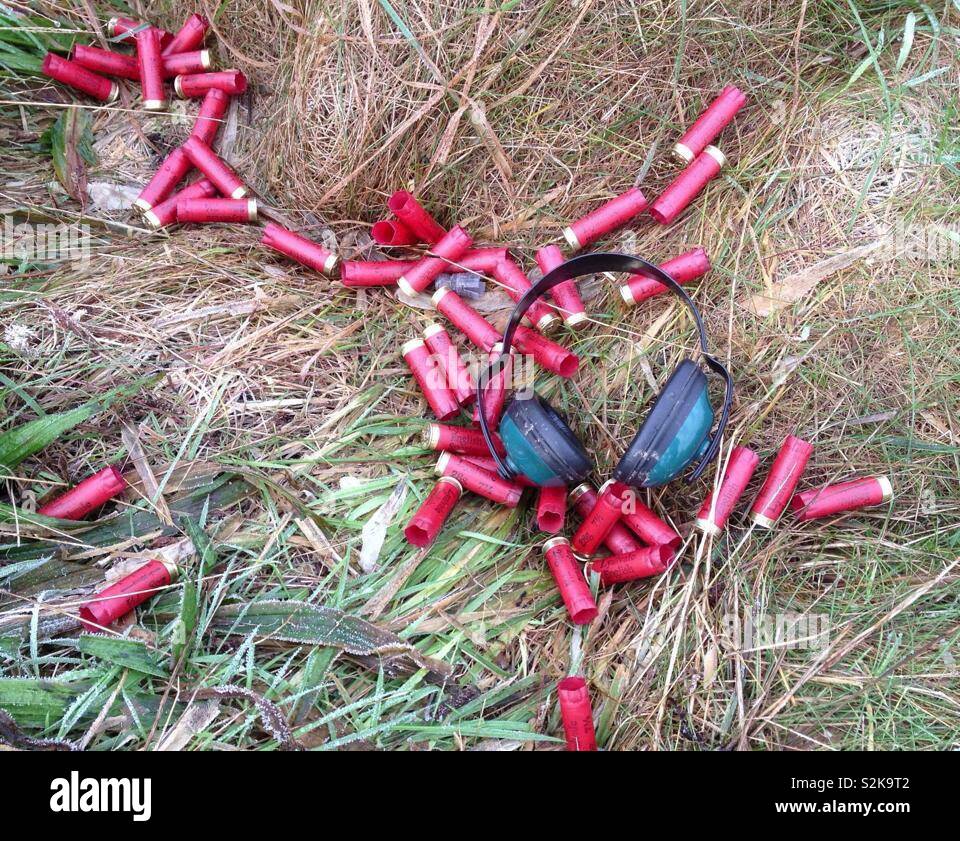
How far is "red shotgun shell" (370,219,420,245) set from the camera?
371 cm

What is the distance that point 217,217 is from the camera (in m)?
3.95

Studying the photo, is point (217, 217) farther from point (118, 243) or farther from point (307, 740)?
point (307, 740)

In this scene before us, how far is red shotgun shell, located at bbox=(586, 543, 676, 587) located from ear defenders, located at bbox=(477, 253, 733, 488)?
11.0 inches

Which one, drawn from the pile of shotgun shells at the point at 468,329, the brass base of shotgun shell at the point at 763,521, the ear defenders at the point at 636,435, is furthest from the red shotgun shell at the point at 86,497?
the brass base of shotgun shell at the point at 763,521

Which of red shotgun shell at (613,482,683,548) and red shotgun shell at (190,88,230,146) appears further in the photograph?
red shotgun shell at (190,88,230,146)

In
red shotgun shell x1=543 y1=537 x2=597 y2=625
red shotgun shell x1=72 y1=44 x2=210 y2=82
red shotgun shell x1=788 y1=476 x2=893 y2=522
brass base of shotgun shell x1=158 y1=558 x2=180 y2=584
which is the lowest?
red shotgun shell x1=543 y1=537 x2=597 y2=625

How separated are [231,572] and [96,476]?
0.67 metres

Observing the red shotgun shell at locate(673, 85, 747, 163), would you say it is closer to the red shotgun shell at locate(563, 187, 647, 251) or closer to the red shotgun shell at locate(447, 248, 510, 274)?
the red shotgun shell at locate(563, 187, 647, 251)

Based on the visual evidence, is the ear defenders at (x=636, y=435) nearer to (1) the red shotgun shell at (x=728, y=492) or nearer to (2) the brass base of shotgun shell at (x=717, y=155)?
(1) the red shotgun shell at (x=728, y=492)

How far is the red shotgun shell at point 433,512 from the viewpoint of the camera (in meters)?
3.20

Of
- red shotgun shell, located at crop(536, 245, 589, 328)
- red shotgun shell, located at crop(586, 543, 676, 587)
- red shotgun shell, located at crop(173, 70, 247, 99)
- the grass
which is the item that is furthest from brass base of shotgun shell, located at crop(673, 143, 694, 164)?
red shotgun shell, located at crop(173, 70, 247, 99)

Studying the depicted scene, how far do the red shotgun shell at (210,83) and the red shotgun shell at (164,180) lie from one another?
348 millimetres

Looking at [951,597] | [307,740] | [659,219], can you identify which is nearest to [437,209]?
[659,219]

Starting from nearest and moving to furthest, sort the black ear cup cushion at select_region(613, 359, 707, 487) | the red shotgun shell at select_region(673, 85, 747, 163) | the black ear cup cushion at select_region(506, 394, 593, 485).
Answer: the black ear cup cushion at select_region(613, 359, 707, 487) → the black ear cup cushion at select_region(506, 394, 593, 485) → the red shotgun shell at select_region(673, 85, 747, 163)
